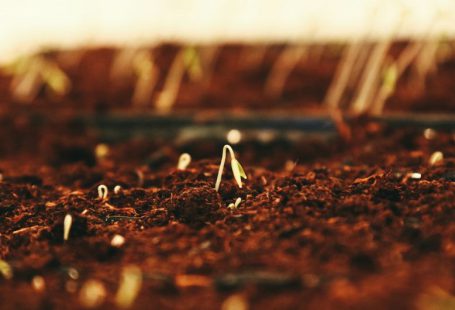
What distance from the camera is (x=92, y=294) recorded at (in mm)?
1054

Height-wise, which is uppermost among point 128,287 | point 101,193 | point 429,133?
point 429,133

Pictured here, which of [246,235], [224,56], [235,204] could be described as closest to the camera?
[246,235]

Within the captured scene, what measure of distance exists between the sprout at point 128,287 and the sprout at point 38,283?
171 millimetres

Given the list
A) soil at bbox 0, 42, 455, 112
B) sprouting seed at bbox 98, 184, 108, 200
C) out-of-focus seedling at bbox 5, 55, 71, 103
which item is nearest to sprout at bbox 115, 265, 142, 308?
sprouting seed at bbox 98, 184, 108, 200

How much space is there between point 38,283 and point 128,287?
0.22 m

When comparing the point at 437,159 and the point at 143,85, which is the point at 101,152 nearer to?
the point at 143,85

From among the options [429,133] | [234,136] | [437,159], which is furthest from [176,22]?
Answer: [437,159]

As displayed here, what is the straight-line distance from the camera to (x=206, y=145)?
2.50 metres

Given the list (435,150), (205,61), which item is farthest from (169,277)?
(205,61)

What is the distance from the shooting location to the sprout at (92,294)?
1020 mm

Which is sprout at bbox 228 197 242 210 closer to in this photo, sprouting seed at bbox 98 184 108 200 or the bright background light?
sprouting seed at bbox 98 184 108 200

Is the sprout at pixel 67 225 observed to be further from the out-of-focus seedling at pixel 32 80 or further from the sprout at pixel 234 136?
the out-of-focus seedling at pixel 32 80

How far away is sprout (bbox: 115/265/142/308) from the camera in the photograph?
1.02m

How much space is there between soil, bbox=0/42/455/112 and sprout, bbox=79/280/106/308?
1.90 meters
